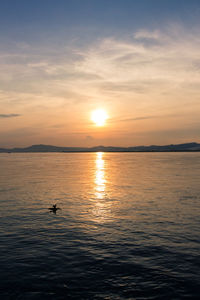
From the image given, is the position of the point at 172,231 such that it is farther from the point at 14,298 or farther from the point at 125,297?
the point at 14,298

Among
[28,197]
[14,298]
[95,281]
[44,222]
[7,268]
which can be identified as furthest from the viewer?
[28,197]

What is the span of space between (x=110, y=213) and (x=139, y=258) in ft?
51.5

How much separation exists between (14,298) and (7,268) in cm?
428

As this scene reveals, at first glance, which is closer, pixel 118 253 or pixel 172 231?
pixel 118 253

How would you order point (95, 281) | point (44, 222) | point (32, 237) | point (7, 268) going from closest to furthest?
point (95, 281), point (7, 268), point (32, 237), point (44, 222)

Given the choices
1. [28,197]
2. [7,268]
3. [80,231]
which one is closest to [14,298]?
[7,268]

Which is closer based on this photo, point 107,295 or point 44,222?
point 107,295

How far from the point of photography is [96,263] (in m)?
21.0

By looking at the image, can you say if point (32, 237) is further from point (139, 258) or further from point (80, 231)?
point (139, 258)

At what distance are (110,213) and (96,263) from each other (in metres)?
16.5

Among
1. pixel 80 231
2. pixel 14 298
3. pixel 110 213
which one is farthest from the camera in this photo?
pixel 110 213

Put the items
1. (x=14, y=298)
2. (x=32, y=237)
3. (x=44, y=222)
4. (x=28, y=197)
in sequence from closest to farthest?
(x=14, y=298) → (x=32, y=237) → (x=44, y=222) → (x=28, y=197)

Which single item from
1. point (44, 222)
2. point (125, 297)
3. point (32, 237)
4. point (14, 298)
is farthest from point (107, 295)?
point (44, 222)

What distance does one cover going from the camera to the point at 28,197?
4994 centimetres
